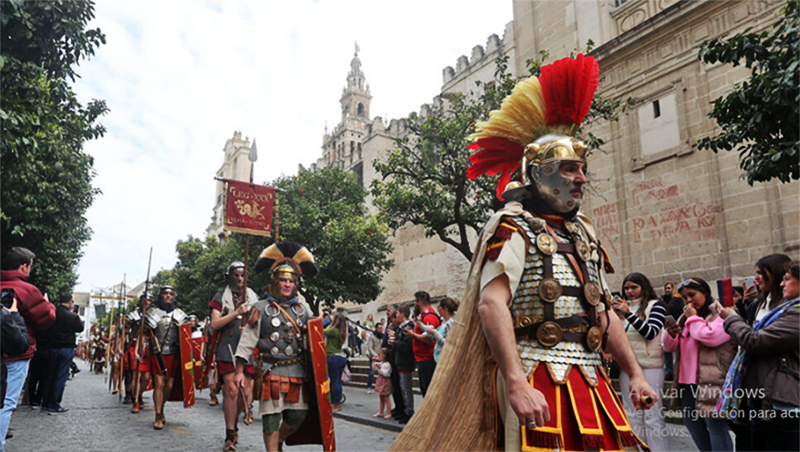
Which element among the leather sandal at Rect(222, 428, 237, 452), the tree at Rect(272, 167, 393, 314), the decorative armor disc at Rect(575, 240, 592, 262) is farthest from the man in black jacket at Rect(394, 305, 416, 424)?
the tree at Rect(272, 167, 393, 314)

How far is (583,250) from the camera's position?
2.91 meters

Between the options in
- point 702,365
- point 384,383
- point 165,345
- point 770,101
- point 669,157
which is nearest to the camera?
point 702,365

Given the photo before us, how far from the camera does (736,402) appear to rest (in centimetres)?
402

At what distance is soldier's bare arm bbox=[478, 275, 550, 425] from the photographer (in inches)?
93.1

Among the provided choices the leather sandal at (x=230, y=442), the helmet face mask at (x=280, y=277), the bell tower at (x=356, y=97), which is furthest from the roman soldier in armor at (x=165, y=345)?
the bell tower at (x=356, y=97)

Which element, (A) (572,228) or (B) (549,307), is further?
(A) (572,228)

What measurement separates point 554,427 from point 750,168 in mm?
6914

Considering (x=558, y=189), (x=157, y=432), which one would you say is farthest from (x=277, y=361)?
(x=157, y=432)

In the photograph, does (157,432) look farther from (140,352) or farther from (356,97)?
(356,97)

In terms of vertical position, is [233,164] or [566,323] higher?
[233,164]

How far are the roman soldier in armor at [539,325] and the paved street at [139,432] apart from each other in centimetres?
487

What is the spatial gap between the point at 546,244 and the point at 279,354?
3.59m

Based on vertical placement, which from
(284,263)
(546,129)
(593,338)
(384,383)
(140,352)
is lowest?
(384,383)

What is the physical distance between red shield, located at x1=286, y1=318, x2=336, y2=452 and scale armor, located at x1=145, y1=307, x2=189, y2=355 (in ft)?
15.2
